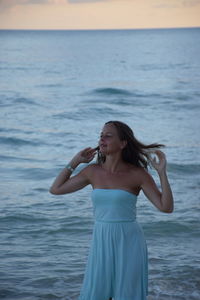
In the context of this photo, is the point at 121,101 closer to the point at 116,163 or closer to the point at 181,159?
the point at 181,159

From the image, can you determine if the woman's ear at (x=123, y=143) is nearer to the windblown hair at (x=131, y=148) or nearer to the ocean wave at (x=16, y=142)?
the windblown hair at (x=131, y=148)

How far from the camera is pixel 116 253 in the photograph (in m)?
4.21

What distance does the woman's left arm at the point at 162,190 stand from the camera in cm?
417

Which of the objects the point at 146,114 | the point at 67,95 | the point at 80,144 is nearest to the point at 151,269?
the point at 80,144

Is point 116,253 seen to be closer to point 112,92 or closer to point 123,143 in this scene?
point 123,143

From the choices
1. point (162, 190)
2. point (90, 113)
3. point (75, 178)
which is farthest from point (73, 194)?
point (90, 113)

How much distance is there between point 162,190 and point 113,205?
0.32 meters

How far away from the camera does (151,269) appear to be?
7719 millimetres

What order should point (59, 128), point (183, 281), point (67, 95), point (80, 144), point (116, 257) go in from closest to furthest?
point (116, 257) < point (183, 281) < point (80, 144) < point (59, 128) < point (67, 95)

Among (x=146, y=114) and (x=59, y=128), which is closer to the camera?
(x=59, y=128)

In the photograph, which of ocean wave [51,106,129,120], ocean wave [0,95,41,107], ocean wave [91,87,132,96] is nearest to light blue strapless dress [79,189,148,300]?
ocean wave [51,106,129,120]

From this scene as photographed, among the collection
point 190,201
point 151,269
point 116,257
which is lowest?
point 190,201

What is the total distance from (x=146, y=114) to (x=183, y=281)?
21.9 meters

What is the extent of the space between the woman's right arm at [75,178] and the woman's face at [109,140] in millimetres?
132
